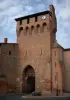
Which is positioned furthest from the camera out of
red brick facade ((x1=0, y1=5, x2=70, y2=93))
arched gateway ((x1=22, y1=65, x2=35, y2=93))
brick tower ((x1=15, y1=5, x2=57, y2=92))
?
arched gateway ((x1=22, y1=65, x2=35, y2=93))

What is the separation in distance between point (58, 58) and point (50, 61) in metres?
1.83

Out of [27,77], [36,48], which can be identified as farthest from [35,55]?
[27,77]

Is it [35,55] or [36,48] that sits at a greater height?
[36,48]

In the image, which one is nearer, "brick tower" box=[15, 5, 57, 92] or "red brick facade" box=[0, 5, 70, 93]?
"red brick facade" box=[0, 5, 70, 93]

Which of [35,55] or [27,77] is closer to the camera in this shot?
[35,55]

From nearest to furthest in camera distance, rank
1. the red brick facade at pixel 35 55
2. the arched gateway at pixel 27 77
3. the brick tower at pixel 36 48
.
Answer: the red brick facade at pixel 35 55 → the brick tower at pixel 36 48 → the arched gateway at pixel 27 77

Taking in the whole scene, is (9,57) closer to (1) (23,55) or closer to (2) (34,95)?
(1) (23,55)

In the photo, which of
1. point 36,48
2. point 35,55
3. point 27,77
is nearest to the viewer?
point 35,55

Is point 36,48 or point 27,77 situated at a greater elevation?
point 36,48

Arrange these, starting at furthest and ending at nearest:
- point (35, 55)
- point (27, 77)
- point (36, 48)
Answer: point (27, 77)
point (36, 48)
point (35, 55)

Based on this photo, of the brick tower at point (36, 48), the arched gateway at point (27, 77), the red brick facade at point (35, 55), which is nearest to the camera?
the red brick facade at point (35, 55)

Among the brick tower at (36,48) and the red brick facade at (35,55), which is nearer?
the red brick facade at (35,55)

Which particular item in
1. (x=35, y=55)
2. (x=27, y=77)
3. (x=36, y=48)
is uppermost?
(x=36, y=48)

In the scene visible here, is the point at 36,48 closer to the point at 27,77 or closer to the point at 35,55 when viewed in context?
the point at 35,55
